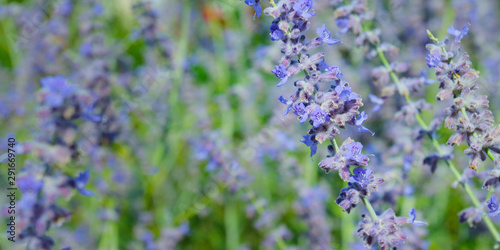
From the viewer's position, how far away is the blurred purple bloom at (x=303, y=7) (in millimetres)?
1433

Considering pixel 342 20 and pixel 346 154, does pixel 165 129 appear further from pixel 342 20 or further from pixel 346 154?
pixel 346 154

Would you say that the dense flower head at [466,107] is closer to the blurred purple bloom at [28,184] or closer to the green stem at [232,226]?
the blurred purple bloom at [28,184]

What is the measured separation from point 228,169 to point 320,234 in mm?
726

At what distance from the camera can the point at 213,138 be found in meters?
3.31

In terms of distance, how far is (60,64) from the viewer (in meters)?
4.59

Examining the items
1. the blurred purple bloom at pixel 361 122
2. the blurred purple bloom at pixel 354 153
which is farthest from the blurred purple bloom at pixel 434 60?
the blurred purple bloom at pixel 354 153

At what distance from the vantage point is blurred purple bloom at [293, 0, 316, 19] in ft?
4.70

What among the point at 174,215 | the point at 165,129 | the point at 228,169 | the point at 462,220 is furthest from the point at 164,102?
the point at 462,220

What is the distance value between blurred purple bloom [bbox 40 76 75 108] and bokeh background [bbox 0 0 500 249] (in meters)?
0.67

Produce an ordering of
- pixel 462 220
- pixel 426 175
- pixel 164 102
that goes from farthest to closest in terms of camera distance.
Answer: pixel 164 102 → pixel 426 175 → pixel 462 220

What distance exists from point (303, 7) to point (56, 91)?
1.41 meters

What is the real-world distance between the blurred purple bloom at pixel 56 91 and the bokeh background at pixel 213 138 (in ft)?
2.20

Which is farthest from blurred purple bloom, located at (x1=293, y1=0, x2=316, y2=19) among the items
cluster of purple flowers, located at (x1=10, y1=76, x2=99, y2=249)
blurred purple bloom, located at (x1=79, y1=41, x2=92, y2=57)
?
blurred purple bloom, located at (x1=79, y1=41, x2=92, y2=57)

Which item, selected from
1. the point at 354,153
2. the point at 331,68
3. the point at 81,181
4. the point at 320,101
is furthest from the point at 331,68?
the point at 81,181
